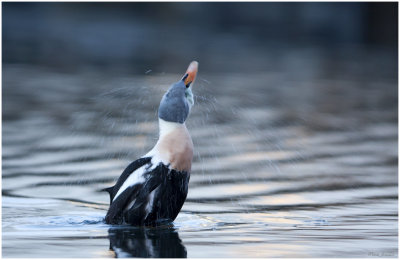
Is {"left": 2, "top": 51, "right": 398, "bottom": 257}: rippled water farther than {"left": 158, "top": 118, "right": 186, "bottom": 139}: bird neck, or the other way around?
{"left": 158, "top": 118, "right": 186, "bottom": 139}: bird neck

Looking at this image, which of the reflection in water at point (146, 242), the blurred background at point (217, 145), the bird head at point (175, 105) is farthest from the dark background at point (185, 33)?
the reflection in water at point (146, 242)

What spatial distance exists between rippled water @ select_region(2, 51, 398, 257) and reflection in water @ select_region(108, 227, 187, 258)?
1cm

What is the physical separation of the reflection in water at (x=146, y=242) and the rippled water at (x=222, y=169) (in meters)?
0.01

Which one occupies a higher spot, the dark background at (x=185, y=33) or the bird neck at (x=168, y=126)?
the dark background at (x=185, y=33)

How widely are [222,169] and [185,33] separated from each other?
2315 cm

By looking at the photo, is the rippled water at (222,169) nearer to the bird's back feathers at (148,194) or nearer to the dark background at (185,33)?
the bird's back feathers at (148,194)

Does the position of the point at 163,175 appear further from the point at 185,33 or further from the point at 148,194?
the point at 185,33

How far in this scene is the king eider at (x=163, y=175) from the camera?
681cm

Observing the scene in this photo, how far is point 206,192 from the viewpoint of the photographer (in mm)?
8578

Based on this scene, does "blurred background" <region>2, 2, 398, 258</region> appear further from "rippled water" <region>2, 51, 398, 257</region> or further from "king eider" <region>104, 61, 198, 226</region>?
"king eider" <region>104, 61, 198, 226</region>

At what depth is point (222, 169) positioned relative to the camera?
31.9 feet

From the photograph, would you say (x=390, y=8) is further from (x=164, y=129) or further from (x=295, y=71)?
(x=164, y=129)

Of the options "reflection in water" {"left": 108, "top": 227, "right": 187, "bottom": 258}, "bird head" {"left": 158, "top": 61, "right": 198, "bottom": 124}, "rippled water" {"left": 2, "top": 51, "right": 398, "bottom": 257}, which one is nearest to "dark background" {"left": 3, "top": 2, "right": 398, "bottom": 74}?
"rippled water" {"left": 2, "top": 51, "right": 398, "bottom": 257}

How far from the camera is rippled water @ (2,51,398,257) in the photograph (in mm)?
6484
